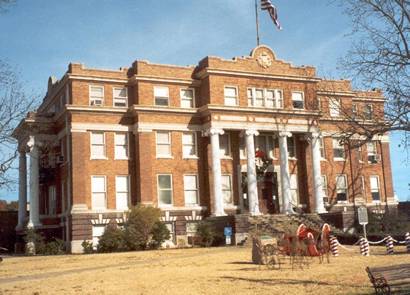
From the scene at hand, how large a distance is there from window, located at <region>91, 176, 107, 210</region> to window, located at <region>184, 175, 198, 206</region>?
579 cm

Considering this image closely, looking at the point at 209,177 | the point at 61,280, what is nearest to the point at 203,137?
the point at 209,177

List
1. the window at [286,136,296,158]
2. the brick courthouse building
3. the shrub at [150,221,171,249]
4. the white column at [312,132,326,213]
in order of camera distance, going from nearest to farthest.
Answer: the shrub at [150,221,171,249]
the brick courthouse building
the white column at [312,132,326,213]
the window at [286,136,296,158]

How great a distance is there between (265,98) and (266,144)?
3605mm

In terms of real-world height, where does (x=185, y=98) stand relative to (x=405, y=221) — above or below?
above

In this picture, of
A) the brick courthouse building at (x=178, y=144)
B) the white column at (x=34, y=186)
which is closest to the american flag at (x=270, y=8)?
the brick courthouse building at (x=178, y=144)

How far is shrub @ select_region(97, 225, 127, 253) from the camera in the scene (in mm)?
34281

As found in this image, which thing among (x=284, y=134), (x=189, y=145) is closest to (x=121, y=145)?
(x=189, y=145)

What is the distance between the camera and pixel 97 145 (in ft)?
128

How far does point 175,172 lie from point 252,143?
584cm

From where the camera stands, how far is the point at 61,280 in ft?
61.7

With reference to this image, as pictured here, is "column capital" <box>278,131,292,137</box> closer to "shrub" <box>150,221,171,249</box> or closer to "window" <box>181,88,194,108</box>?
"window" <box>181,88,194,108</box>

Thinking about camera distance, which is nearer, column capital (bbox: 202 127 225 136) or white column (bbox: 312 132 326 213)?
column capital (bbox: 202 127 225 136)

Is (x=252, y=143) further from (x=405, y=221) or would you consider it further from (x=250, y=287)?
(x=250, y=287)

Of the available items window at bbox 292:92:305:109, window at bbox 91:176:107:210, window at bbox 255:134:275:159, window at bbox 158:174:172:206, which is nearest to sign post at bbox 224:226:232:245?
window at bbox 158:174:172:206
